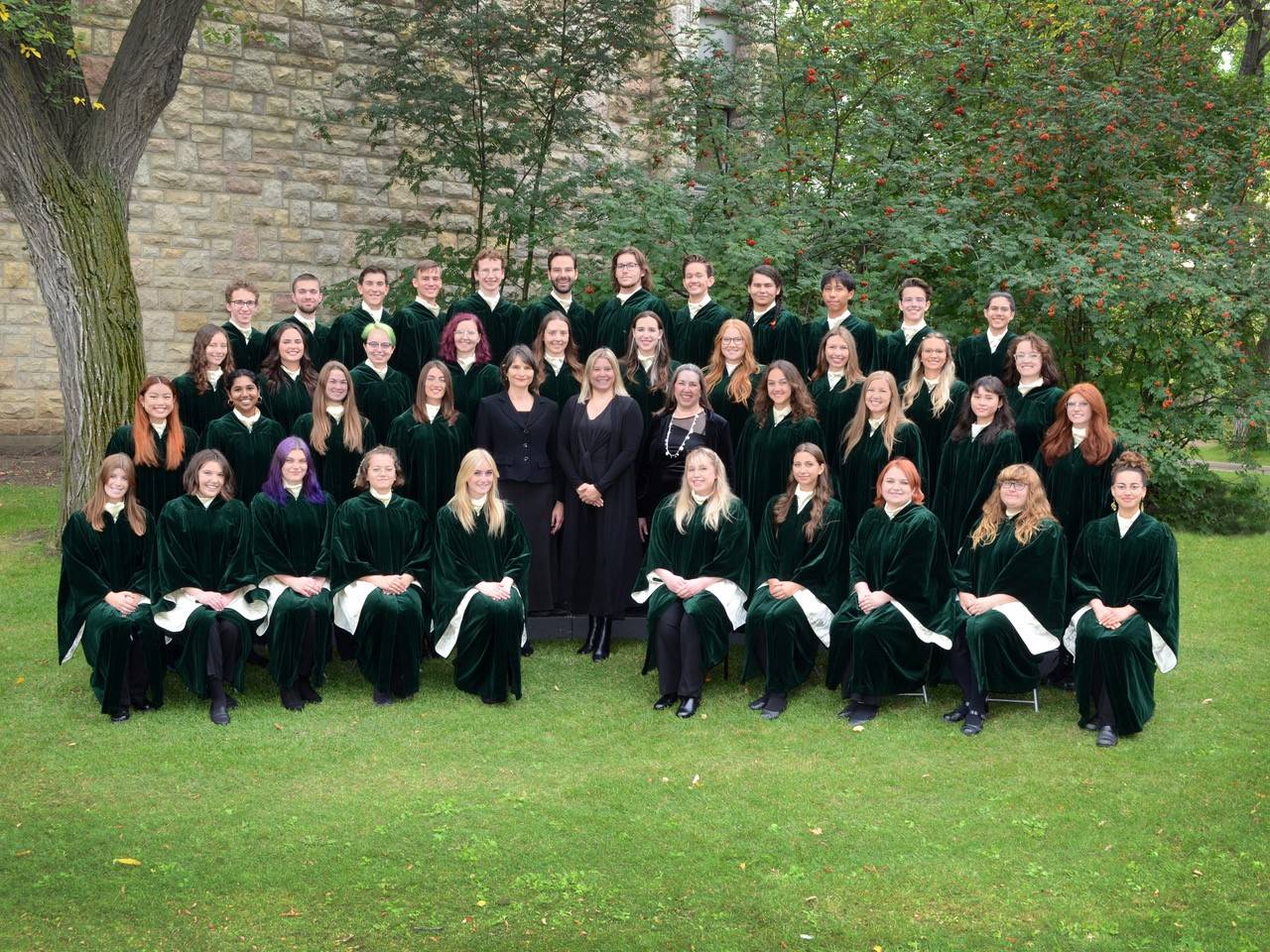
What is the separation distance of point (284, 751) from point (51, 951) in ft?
6.65

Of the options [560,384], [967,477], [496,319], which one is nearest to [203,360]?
[496,319]

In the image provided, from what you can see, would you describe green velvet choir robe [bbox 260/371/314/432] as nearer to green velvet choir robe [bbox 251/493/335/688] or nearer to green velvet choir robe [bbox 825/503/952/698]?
green velvet choir robe [bbox 251/493/335/688]

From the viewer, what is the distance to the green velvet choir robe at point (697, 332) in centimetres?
904

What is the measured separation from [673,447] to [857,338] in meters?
1.57

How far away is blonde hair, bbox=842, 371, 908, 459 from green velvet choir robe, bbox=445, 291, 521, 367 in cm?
→ 258

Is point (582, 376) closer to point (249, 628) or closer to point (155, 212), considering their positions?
point (249, 628)

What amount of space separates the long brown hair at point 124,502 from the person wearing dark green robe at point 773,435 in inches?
137

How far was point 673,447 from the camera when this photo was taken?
831 cm

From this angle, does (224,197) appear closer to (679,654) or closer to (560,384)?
(560,384)

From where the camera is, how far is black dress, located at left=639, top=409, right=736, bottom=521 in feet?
27.1

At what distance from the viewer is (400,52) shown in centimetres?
1270

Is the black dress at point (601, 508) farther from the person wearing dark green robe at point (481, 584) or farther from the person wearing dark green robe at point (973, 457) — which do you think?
the person wearing dark green robe at point (973, 457)

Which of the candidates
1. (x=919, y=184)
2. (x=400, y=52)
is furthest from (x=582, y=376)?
(x=400, y=52)

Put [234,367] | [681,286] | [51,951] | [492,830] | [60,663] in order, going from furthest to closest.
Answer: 1. [681,286]
2. [234,367]
3. [60,663]
4. [492,830]
5. [51,951]
